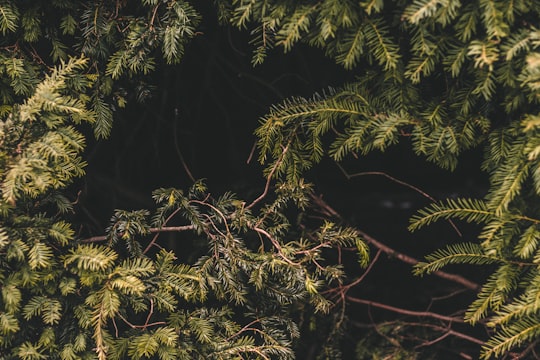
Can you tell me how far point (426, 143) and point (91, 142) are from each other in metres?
1.86

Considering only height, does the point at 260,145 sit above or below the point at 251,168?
above

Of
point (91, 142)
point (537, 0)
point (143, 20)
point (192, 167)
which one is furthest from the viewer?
point (192, 167)

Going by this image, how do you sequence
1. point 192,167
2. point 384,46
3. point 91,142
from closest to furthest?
point 384,46 < point 91,142 < point 192,167

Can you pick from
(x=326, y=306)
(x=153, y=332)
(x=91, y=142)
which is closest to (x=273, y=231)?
(x=326, y=306)

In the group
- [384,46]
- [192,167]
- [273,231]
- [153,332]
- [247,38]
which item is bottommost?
[192,167]

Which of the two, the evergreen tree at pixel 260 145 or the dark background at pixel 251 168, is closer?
the evergreen tree at pixel 260 145

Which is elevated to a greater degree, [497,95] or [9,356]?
[497,95]

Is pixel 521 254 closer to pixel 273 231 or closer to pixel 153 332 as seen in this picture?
pixel 273 231

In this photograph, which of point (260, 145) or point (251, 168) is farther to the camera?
point (251, 168)

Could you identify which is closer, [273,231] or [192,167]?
[273,231]

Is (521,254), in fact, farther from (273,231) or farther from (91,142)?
(91,142)

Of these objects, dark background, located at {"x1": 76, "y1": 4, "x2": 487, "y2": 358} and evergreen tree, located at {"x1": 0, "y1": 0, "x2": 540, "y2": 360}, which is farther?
dark background, located at {"x1": 76, "y1": 4, "x2": 487, "y2": 358}

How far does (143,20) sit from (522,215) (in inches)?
53.1

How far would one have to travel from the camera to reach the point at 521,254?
5.50ft
